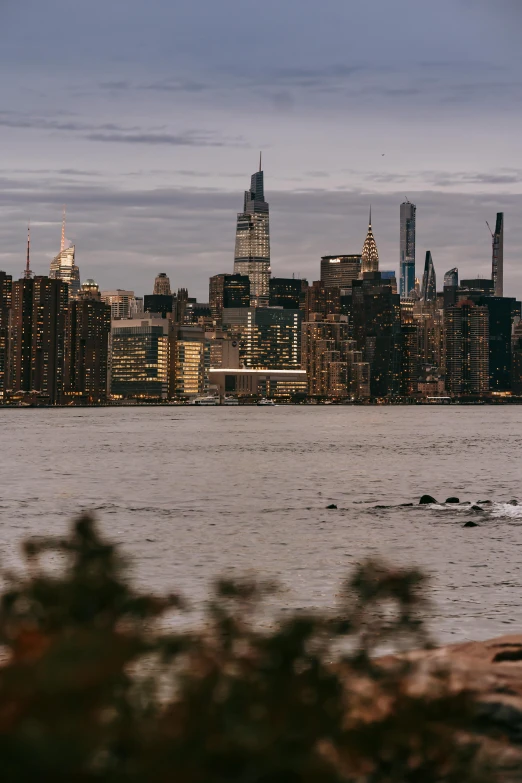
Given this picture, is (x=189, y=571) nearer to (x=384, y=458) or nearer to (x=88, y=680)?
(x=88, y=680)

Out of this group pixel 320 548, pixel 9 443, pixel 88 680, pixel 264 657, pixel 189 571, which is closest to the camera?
pixel 88 680

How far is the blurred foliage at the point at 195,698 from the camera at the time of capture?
164 inches

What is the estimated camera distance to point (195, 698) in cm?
498

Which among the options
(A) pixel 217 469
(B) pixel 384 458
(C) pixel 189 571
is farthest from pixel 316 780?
(B) pixel 384 458

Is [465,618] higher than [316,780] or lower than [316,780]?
lower

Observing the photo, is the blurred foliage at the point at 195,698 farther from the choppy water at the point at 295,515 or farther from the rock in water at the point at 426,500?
the rock in water at the point at 426,500

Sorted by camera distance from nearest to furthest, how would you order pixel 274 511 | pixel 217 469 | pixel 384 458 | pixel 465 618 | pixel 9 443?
pixel 465 618
pixel 274 511
pixel 217 469
pixel 384 458
pixel 9 443

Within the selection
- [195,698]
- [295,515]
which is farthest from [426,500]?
[195,698]

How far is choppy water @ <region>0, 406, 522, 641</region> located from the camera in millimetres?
30031

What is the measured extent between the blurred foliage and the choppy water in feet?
50.6

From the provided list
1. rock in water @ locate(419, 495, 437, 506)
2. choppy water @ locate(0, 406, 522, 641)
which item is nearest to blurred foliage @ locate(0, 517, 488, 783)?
choppy water @ locate(0, 406, 522, 641)

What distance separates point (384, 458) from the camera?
4193 inches

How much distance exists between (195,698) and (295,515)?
47618 mm

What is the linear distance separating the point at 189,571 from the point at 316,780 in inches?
1103
